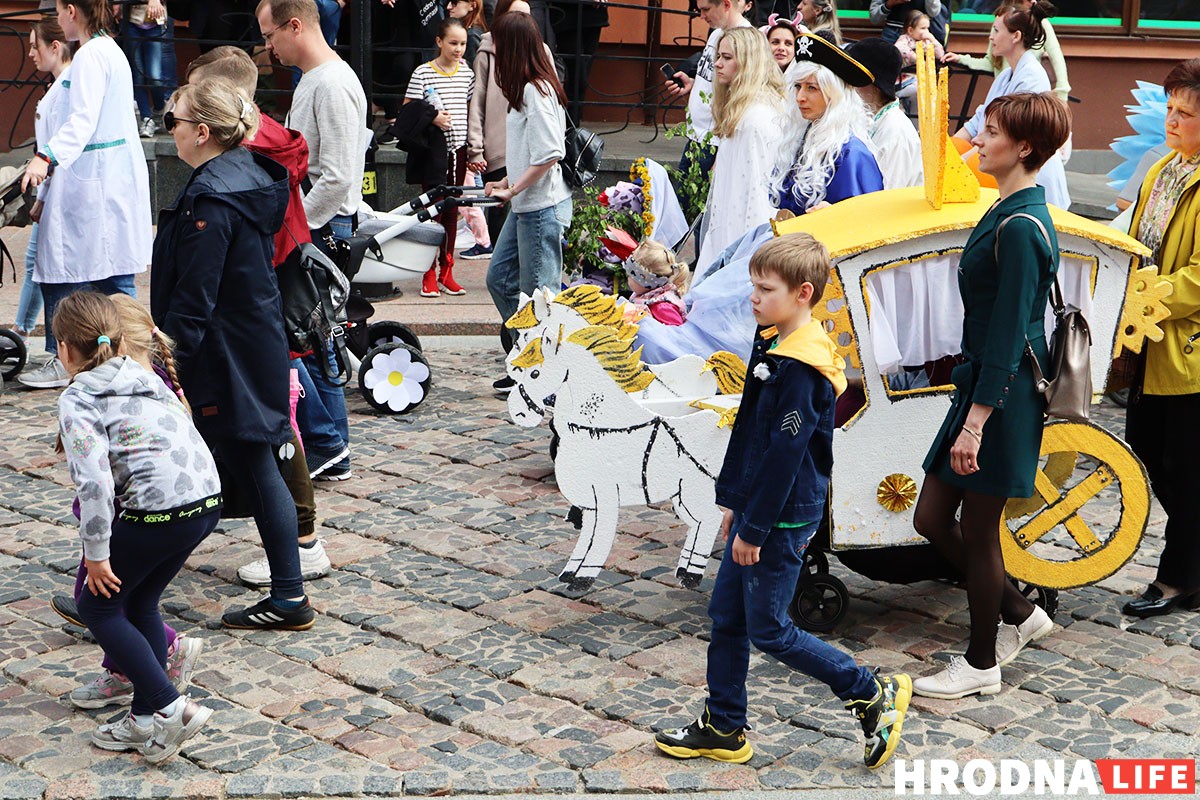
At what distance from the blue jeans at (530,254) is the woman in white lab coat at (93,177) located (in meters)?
1.93

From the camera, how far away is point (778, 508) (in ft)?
13.5

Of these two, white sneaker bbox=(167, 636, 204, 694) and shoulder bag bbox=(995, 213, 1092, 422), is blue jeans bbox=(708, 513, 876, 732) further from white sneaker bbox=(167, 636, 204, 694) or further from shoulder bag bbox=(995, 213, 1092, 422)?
white sneaker bbox=(167, 636, 204, 694)

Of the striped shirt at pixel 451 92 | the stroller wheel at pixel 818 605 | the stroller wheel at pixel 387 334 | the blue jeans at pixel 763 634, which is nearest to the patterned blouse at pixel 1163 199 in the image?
the stroller wheel at pixel 818 605

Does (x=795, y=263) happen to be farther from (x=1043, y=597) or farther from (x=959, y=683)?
(x=1043, y=597)

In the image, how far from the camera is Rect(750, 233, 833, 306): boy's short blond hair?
13.6ft

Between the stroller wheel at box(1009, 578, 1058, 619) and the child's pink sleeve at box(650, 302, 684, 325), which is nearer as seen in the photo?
the stroller wheel at box(1009, 578, 1058, 619)

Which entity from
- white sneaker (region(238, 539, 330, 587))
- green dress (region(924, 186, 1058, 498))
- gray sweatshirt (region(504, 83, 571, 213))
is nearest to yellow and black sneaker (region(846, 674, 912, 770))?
green dress (region(924, 186, 1058, 498))

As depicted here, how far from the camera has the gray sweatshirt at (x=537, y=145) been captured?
8.05 meters

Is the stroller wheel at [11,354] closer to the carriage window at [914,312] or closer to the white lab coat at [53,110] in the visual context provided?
the white lab coat at [53,110]

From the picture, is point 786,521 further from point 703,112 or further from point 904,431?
point 703,112

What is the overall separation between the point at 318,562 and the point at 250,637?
0.59 metres

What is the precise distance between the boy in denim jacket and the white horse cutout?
1115mm

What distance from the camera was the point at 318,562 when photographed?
5.78 m

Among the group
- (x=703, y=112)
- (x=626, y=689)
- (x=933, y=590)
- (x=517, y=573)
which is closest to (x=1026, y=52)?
(x=703, y=112)
